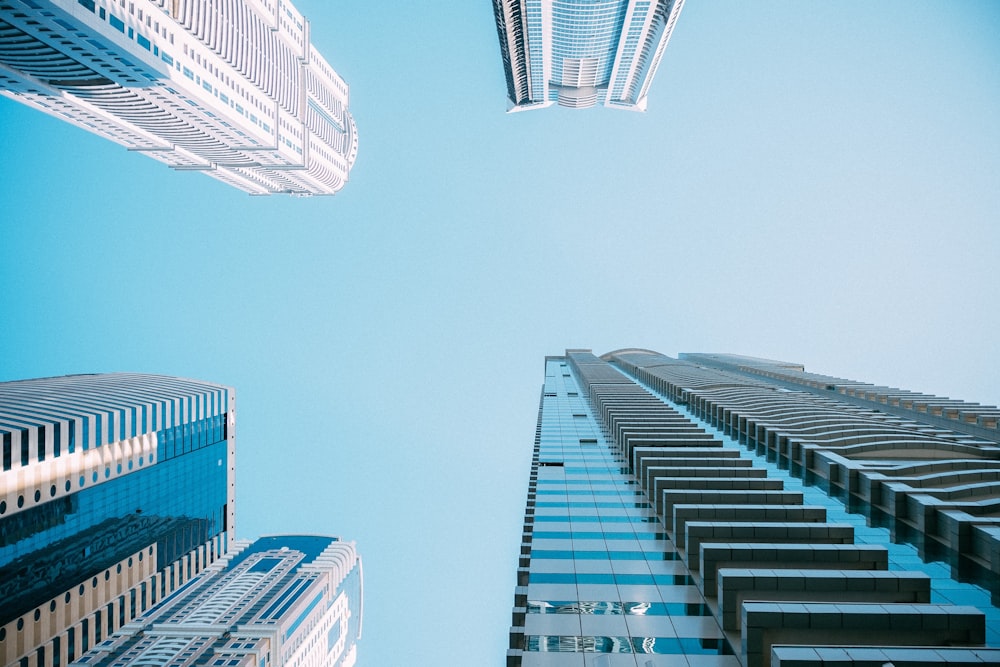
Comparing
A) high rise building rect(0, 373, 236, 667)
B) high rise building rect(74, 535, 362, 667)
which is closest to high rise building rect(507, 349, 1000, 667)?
high rise building rect(0, 373, 236, 667)

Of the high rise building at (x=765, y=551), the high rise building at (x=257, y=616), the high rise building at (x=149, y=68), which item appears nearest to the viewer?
the high rise building at (x=765, y=551)

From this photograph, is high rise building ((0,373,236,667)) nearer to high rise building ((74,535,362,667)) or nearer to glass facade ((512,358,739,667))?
high rise building ((74,535,362,667))

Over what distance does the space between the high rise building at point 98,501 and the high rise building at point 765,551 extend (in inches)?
2709

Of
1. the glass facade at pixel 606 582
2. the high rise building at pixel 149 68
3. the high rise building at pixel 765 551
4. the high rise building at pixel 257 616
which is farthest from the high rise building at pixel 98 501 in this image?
the glass facade at pixel 606 582

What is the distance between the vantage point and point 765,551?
24.9 m

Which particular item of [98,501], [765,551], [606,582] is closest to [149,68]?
[98,501]

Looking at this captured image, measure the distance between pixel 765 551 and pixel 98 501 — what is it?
319 feet

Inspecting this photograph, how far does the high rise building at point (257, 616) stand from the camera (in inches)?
4911

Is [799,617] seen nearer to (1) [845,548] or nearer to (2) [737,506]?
(1) [845,548]

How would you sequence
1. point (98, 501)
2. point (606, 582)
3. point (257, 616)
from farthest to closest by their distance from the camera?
point (257, 616) < point (98, 501) < point (606, 582)

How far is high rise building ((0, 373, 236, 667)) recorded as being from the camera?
245 ft

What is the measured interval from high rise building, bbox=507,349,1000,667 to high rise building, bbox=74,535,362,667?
4425 inches

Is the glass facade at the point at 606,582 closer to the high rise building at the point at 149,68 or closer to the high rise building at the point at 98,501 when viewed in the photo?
the high rise building at the point at 98,501

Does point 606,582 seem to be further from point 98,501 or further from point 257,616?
point 257,616
